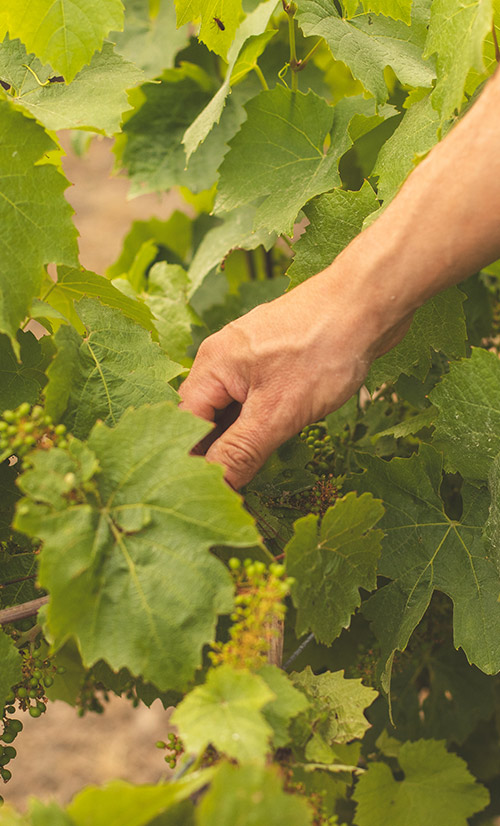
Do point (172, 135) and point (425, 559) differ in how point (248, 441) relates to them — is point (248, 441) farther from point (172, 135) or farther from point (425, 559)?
point (172, 135)

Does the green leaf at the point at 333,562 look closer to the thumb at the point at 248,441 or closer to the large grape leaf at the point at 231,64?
the thumb at the point at 248,441

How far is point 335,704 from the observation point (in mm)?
727

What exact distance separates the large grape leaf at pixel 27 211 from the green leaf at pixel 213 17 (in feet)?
1.22

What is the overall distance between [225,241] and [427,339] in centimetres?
44

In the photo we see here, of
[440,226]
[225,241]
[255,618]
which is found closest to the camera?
[255,618]

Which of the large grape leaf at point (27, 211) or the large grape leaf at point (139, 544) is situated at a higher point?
the large grape leaf at point (27, 211)

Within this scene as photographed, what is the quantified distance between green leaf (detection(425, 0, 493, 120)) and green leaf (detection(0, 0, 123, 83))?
1.18ft

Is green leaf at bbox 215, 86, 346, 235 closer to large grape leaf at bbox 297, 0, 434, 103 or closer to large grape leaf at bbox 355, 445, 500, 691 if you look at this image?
large grape leaf at bbox 297, 0, 434, 103

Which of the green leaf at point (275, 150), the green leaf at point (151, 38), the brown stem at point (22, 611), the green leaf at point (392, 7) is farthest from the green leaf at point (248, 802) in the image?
the green leaf at point (151, 38)

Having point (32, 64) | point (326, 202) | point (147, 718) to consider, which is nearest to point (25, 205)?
point (32, 64)

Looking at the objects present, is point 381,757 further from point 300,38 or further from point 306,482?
point 300,38

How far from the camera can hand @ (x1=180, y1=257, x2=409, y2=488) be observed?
779 mm

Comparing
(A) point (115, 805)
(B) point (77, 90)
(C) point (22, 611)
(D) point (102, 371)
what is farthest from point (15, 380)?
(A) point (115, 805)

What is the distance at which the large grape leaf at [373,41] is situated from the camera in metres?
0.94
